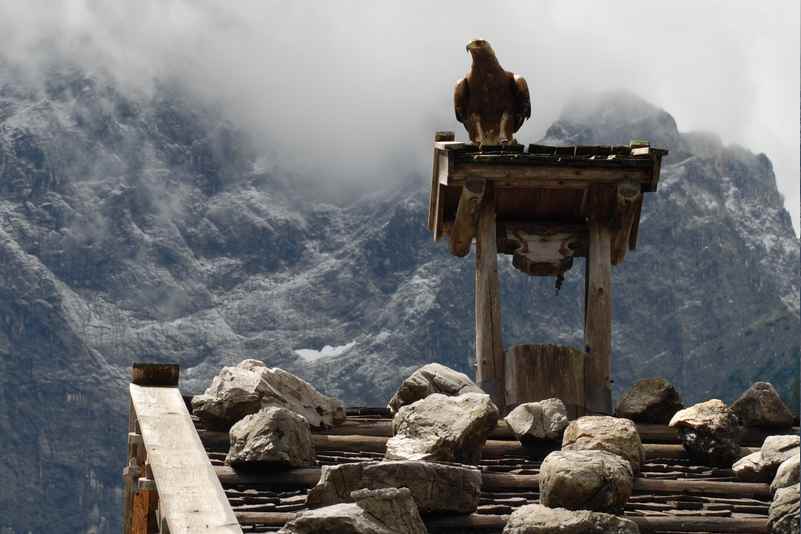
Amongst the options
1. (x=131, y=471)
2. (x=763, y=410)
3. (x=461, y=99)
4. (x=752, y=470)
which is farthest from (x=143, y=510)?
(x=461, y=99)

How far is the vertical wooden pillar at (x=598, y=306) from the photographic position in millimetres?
11305

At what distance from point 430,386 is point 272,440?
1934mm

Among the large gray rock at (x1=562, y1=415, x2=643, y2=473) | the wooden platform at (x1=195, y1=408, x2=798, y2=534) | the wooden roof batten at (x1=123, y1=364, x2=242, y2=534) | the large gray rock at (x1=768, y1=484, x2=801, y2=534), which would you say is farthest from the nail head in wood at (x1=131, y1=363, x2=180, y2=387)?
the large gray rock at (x1=768, y1=484, x2=801, y2=534)

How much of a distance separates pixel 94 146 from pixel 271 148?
17616mm

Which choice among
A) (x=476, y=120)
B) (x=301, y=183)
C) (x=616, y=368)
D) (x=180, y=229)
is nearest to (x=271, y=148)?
(x=301, y=183)

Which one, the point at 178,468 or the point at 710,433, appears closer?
the point at 178,468

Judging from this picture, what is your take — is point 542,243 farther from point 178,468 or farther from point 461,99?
point 178,468

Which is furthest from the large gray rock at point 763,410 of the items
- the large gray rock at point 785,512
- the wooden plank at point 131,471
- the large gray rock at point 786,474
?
the wooden plank at point 131,471

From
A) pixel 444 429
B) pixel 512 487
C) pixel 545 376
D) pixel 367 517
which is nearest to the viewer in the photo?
pixel 367 517

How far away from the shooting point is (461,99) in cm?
1313

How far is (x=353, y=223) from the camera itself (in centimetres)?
15462

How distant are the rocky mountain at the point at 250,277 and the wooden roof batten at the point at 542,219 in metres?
117

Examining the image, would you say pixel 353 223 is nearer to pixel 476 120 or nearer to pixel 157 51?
pixel 157 51

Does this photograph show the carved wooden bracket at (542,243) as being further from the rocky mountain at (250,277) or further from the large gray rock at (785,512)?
the rocky mountain at (250,277)
